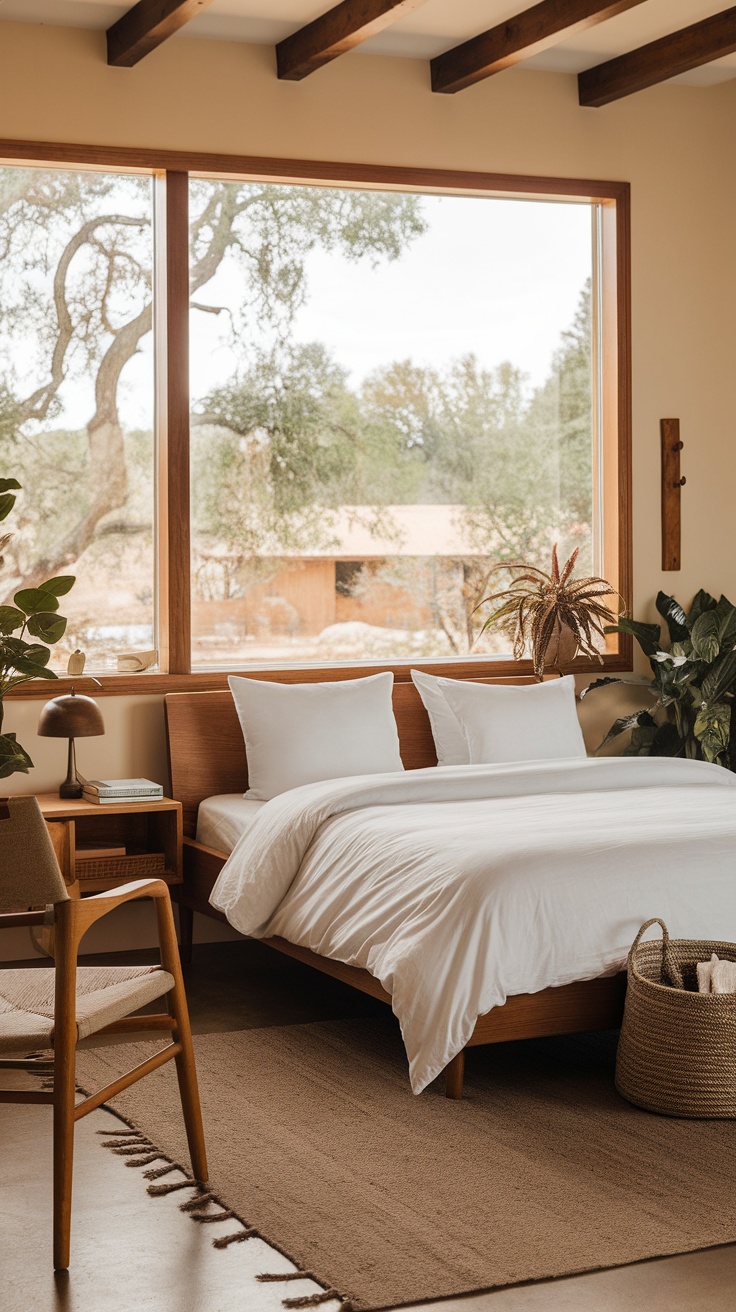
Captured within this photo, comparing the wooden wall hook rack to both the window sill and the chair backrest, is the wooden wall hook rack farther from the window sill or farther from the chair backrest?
the chair backrest

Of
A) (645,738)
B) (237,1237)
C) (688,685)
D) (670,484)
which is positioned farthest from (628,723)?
(237,1237)

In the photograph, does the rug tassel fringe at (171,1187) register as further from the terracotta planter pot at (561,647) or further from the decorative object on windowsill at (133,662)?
the terracotta planter pot at (561,647)

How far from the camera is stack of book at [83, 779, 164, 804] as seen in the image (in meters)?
4.96

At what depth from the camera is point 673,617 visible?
6.17 metres

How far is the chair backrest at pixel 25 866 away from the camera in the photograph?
2.80 meters

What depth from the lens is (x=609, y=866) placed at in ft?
12.3

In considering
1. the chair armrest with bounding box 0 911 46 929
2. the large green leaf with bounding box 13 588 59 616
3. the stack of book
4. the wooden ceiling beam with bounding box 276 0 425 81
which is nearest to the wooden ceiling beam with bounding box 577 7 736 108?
the wooden ceiling beam with bounding box 276 0 425 81

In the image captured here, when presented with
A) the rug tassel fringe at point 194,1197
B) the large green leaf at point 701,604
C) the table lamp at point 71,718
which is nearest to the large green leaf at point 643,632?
the large green leaf at point 701,604

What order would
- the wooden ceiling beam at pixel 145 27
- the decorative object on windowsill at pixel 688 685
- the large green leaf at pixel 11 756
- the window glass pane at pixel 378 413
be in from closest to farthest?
the large green leaf at pixel 11 756, the wooden ceiling beam at pixel 145 27, the window glass pane at pixel 378 413, the decorative object on windowsill at pixel 688 685

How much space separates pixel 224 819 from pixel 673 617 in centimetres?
221

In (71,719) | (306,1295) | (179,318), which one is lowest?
(306,1295)

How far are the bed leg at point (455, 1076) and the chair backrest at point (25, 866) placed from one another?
1.29m

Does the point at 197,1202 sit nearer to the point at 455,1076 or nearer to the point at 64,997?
the point at 64,997

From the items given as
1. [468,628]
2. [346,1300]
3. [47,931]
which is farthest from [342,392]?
[346,1300]
